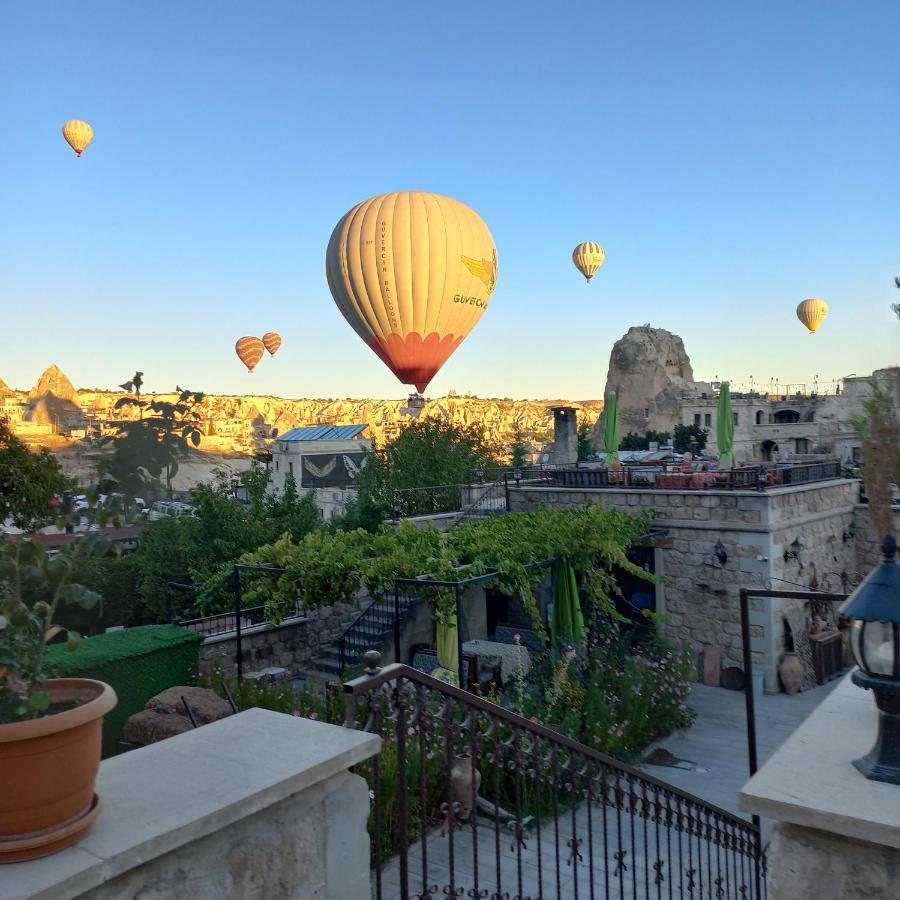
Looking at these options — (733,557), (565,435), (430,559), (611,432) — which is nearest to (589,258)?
(565,435)

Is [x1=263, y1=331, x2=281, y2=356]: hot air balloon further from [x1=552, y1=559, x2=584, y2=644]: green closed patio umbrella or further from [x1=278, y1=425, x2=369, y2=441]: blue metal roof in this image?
[x1=552, y1=559, x2=584, y2=644]: green closed patio umbrella

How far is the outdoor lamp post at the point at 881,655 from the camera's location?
92.0 inches

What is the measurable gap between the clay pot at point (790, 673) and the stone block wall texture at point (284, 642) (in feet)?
25.1

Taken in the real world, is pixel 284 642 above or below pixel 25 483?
below

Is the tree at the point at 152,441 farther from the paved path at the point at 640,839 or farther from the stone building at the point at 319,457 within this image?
the stone building at the point at 319,457

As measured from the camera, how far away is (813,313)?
6119 centimetres

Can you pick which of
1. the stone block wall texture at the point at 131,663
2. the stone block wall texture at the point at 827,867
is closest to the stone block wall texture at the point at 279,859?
the stone block wall texture at the point at 827,867

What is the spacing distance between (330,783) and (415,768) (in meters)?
5.18

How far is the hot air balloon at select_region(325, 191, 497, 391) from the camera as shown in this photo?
69.1 feet

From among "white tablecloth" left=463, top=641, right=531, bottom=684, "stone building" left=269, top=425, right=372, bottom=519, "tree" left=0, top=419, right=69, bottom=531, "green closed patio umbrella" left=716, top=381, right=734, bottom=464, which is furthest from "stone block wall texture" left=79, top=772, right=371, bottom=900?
"stone building" left=269, top=425, right=372, bottom=519

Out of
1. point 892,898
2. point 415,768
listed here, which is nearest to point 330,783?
point 892,898

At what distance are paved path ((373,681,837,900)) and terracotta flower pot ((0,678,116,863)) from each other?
54.8 inches

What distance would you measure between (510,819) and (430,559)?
3517 millimetres

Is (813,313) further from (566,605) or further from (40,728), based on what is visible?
(40,728)
